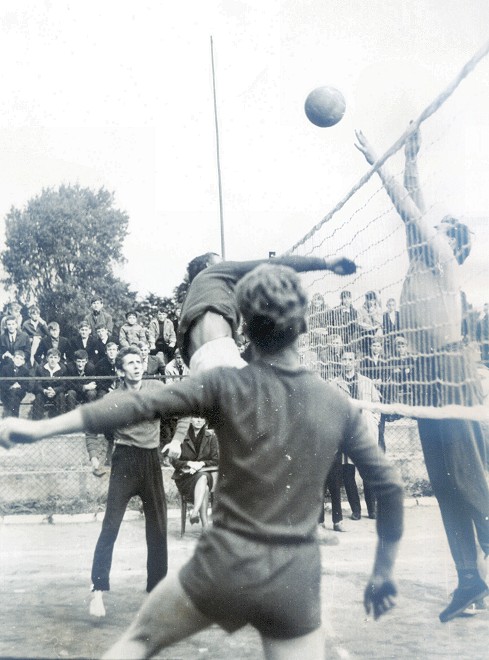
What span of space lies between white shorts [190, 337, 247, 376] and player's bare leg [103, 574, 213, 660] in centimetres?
186

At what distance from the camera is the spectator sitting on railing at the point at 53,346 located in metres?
9.87

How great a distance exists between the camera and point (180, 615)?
220 cm

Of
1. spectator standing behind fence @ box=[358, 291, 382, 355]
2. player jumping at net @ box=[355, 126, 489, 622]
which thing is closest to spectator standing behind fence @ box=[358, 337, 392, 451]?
spectator standing behind fence @ box=[358, 291, 382, 355]

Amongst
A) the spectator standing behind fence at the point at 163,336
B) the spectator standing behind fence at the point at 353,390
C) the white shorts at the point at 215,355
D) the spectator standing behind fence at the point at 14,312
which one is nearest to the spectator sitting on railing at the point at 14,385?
the spectator standing behind fence at the point at 14,312

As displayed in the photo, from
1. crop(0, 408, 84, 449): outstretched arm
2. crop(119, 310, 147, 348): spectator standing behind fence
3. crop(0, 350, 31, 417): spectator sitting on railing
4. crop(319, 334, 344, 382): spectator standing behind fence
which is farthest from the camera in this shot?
crop(119, 310, 147, 348): spectator standing behind fence

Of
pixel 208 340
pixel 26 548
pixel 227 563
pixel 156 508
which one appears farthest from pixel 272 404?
pixel 26 548

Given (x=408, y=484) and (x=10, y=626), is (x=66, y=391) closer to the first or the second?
(x=408, y=484)

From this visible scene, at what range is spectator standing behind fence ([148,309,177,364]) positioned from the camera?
34.7ft

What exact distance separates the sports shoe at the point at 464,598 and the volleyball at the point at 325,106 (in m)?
3.12

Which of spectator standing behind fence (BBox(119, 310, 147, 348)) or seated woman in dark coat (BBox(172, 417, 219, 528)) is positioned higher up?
spectator standing behind fence (BBox(119, 310, 147, 348))

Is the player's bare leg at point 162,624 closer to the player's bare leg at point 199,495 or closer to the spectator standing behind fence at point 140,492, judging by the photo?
the spectator standing behind fence at point 140,492

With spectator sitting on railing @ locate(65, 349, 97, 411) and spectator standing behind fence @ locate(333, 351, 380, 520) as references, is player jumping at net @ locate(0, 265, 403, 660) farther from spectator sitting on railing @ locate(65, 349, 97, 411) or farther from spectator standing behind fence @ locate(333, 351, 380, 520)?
spectator sitting on railing @ locate(65, 349, 97, 411)

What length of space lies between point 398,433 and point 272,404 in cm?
757

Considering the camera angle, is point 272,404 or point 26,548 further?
point 26,548
